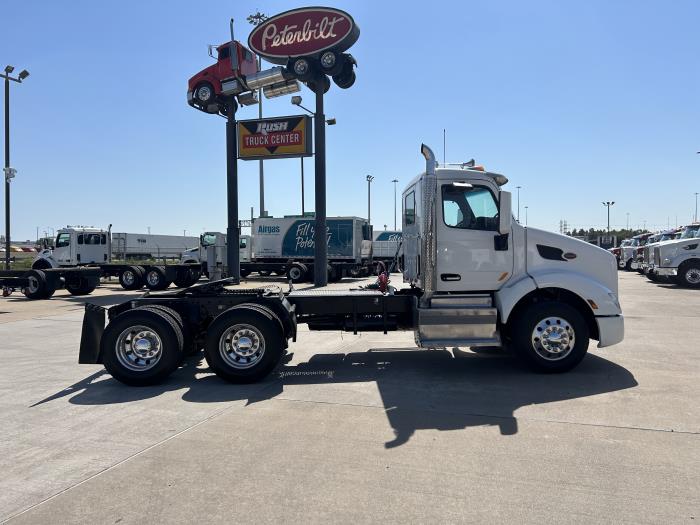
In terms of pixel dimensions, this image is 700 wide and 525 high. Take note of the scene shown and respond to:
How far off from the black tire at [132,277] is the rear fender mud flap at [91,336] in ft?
55.4

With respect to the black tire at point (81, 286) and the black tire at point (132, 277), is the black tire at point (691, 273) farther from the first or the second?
the black tire at point (81, 286)

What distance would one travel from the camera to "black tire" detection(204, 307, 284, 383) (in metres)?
6.37

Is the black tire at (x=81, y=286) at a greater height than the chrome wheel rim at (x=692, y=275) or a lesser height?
lesser

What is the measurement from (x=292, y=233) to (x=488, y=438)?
23.8 metres

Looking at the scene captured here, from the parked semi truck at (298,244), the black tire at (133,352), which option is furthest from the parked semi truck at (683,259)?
the black tire at (133,352)

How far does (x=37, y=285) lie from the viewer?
1881 cm

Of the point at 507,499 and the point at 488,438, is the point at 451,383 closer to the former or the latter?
the point at 488,438

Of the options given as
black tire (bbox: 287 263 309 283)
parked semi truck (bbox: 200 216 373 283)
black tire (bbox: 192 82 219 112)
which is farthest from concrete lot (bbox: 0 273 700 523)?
parked semi truck (bbox: 200 216 373 283)

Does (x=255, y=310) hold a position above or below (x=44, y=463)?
above

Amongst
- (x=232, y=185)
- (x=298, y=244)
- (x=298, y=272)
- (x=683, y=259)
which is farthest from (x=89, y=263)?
(x=683, y=259)

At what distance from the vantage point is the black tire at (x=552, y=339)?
21.5 ft

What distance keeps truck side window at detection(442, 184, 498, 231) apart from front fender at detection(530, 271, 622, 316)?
100 centimetres

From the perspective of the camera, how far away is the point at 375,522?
308 centimetres

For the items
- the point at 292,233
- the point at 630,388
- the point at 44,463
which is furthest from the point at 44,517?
the point at 292,233
